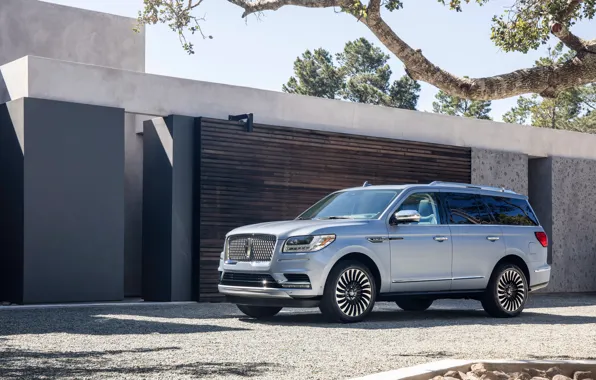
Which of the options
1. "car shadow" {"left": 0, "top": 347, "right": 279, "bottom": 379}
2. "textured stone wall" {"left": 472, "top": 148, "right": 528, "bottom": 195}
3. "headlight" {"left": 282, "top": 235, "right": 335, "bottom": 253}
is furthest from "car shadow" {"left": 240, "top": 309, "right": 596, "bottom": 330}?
"textured stone wall" {"left": 472, "top": 148, "right": 528, "bottom": 195}

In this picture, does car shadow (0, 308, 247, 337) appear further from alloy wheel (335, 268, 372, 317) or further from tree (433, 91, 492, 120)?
tree (433, 91, 492, 120)

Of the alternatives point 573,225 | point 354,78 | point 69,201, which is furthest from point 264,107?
point 354,78

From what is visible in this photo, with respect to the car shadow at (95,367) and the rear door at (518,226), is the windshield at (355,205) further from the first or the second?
the car shadow at (95,367)

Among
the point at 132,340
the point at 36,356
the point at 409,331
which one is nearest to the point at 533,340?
the point at 409,331

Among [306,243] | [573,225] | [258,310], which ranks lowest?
[258,310]

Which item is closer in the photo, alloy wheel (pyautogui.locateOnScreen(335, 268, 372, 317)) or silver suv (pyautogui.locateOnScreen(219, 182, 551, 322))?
silver suv (pyautogui.locateOnScreen(219, 182, 551, 322))

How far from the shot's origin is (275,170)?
18406mm

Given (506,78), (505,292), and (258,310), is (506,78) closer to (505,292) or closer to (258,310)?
(258,310)

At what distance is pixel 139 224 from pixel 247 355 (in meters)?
12.0

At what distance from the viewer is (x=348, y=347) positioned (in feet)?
30.3

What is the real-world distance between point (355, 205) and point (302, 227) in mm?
1390

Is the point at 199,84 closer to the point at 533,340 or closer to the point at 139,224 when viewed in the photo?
the point at 139,224

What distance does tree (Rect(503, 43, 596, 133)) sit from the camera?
190ft

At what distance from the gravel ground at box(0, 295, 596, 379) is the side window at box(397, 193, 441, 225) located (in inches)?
56.5
